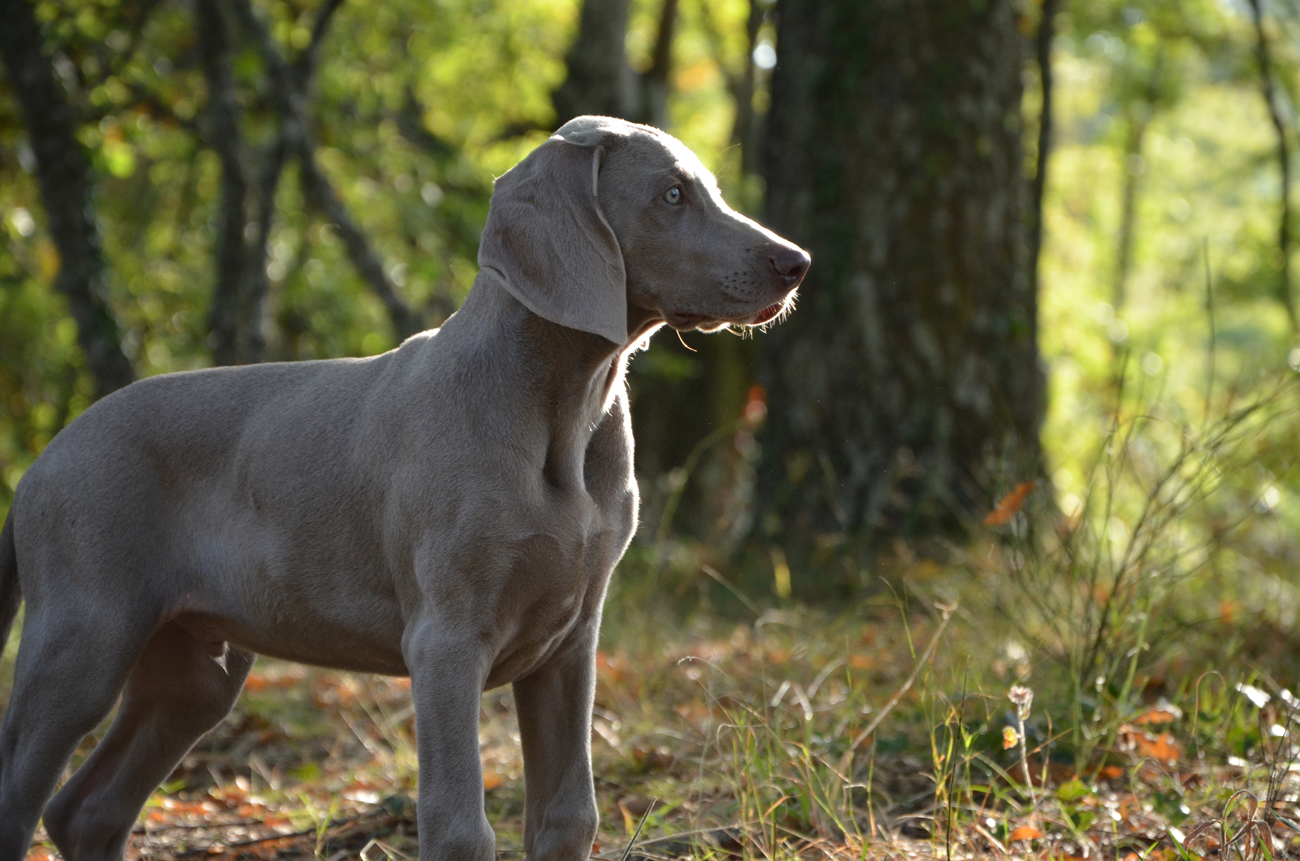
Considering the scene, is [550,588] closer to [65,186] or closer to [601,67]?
[65,186]

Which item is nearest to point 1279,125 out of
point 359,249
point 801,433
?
point 801,433

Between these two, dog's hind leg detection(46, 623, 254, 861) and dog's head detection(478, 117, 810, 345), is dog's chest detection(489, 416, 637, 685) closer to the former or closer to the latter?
dog's head detection(478, 117, 810, 345)

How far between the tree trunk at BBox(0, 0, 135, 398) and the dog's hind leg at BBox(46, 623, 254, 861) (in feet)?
9.77

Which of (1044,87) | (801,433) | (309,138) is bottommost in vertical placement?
(801,433)

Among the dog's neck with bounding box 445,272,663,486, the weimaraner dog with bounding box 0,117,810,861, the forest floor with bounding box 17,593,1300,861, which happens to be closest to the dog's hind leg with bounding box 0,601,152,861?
the weimaraner dog with bounding box 0,117,810,861

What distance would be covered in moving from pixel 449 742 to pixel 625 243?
1172 millimetres

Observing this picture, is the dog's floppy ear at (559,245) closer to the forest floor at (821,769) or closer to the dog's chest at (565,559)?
the dog's chest at (565,559)

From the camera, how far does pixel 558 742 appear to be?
2.95 meters

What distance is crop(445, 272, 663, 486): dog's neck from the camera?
2.74 metres

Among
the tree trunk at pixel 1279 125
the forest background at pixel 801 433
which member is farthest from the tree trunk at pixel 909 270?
the tree trunk at pixel 1279 125

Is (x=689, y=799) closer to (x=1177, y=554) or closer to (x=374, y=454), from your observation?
(x=374, y=454)

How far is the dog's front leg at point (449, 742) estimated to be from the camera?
256 centimetres

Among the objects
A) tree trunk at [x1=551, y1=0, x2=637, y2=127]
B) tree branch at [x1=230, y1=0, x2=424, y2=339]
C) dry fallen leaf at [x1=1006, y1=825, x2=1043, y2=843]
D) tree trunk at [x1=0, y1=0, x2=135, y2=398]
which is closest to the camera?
dry fallen leaf at [x1=1006, y1=825, x2=1043, y2=843]

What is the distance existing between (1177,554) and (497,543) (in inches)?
96.2
